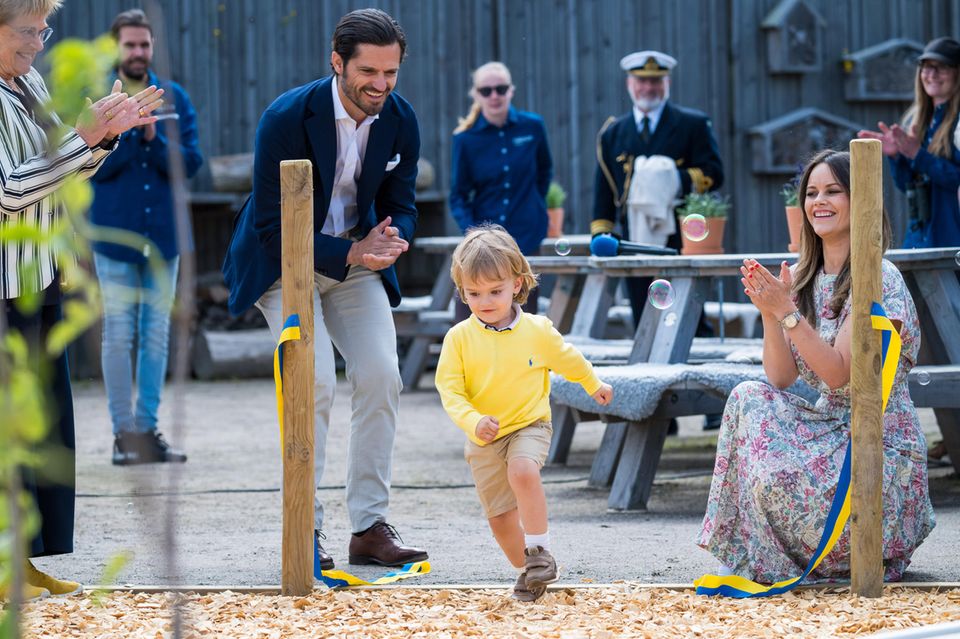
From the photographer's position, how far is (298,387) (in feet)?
13.1

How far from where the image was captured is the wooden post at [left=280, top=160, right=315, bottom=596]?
398 centimetres

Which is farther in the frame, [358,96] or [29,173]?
[358,96]

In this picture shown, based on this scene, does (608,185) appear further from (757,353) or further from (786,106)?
(786,106)

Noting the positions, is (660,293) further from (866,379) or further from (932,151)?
(932,151)

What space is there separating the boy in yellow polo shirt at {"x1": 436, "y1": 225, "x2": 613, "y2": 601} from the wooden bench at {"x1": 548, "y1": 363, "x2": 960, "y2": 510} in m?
1.35

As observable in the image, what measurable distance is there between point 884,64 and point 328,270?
31.3 ft

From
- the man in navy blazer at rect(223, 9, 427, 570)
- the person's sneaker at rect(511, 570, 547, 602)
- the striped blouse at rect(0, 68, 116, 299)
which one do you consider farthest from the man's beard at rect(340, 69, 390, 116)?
the person's sneaker at rect(511, 570, 547, 602)

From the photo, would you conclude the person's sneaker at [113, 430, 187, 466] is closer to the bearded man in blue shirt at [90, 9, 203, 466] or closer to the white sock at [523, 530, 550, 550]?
the bearded man in blue shirt at [90, 9, 203, 466]

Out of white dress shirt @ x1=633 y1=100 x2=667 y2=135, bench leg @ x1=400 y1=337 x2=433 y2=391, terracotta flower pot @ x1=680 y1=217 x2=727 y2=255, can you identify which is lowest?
bench leg @ x1=400 y1=337 x2=433 y2=391

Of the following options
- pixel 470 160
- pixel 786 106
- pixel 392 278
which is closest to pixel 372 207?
pixel 392 278

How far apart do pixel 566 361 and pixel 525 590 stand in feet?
2.16

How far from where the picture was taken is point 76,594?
415cm

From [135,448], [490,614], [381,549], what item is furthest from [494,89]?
[490,614]

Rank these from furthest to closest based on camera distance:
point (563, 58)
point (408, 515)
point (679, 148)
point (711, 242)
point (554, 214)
Result: point (563, 58), point (554, 214), point (679, 148), point (711, 242), point (408, 515)
